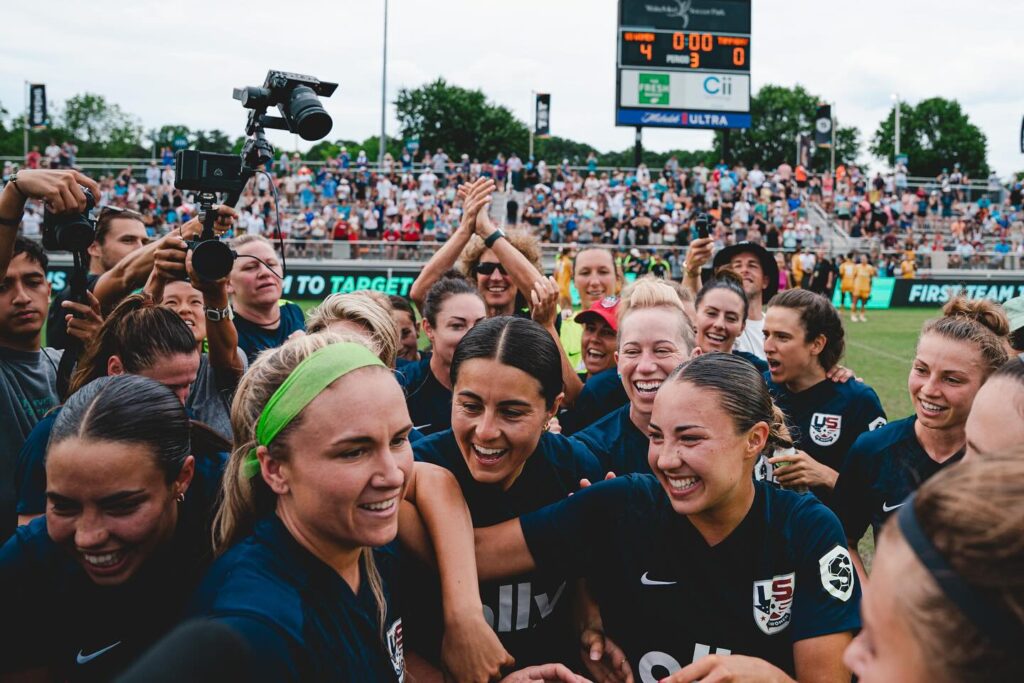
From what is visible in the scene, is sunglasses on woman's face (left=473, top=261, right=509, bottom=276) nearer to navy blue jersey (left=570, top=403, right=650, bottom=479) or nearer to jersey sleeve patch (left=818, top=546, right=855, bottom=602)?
navy blue jersey (left=570, top=403, right=650, bottom=479)

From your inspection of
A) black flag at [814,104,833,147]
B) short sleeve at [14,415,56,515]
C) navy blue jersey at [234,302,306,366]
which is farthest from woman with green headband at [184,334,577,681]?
black flag at [814,104,833,147]

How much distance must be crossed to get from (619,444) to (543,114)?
4426cm

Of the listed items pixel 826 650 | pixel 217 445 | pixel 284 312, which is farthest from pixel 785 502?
pixel 284 312

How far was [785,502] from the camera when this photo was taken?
252cm

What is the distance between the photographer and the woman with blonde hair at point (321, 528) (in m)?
1.83

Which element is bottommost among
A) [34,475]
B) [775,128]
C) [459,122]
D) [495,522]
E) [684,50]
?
[495,522]

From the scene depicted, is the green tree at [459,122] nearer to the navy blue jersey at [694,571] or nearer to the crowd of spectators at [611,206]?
the crowd of spectators at [611,206]

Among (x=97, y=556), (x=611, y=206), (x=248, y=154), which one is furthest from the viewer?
(x=611, y=206)

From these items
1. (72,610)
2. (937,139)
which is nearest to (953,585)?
(72,610)

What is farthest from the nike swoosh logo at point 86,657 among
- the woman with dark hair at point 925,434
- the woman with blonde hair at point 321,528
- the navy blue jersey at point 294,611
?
the woman with dark hair at point 925,434

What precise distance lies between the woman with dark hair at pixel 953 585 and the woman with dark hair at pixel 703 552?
38.8 inches

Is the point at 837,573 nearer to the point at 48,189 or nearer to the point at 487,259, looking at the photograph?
the point at 48,189

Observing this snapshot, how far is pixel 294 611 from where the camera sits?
5.99 ft

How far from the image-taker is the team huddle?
4.34ft
